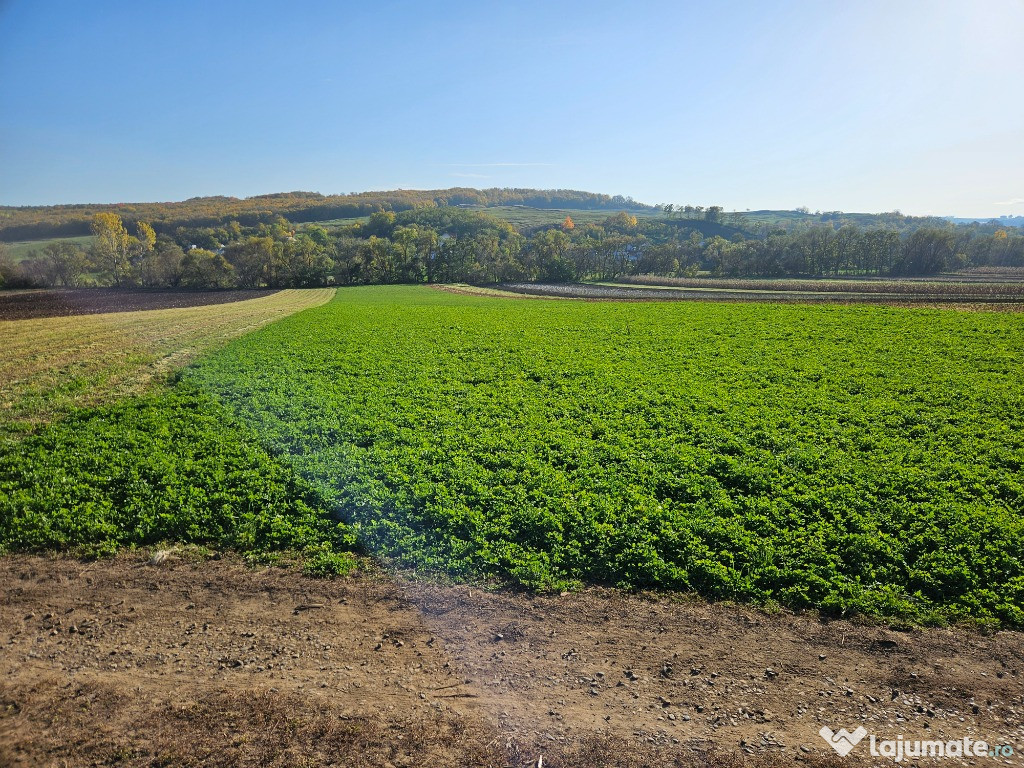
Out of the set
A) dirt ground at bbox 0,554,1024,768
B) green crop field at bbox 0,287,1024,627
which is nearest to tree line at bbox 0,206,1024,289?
green crop field at bbox 0,287,1024,627

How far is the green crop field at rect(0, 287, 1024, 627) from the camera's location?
10219 mm

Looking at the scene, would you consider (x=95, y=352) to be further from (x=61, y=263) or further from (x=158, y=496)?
(x=61, y=263)

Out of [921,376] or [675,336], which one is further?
[675,336]

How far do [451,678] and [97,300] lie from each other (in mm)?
86966

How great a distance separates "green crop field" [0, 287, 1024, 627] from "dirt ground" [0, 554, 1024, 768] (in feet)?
3.16

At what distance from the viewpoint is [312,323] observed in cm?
4759

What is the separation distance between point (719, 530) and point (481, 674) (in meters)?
6.08

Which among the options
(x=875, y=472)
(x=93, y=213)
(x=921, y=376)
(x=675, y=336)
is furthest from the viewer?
(x=93, y=213)

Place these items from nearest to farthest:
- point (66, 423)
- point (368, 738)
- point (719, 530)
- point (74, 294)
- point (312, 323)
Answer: point (368, 738) < point (719, 530) < point (66, 423) < point (312, 323) < point (74, 294)

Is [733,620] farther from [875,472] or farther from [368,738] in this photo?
[875,472]

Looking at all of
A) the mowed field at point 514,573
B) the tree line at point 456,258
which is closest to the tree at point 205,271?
the tree line at point 456,258

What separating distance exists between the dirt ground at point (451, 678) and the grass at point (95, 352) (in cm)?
1497

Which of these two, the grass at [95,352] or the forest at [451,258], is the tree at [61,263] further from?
the grass at [95,352]

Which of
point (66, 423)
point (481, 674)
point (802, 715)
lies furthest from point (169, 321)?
point (802, 715)
